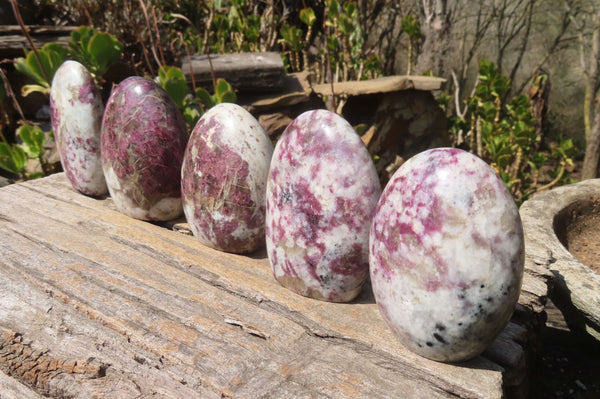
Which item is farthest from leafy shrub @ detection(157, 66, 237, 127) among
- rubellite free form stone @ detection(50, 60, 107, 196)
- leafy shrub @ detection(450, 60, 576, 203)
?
leafy shrub @ detection(450, 60, 576, 203)

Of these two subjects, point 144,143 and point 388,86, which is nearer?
point 144,143

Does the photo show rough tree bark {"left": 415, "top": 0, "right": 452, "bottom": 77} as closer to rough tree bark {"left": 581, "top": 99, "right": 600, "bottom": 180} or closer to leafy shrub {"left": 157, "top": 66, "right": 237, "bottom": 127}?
rough tree bark {"left": 581, "top": 99, "right": 600, "bottom": 180}

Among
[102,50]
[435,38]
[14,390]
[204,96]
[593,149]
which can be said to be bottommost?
[593,149]

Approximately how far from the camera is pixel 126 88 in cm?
120

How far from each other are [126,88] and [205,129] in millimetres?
259

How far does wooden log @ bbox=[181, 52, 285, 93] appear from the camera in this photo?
2.42m

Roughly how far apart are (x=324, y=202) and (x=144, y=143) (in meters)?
0.50

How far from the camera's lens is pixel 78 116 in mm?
1323

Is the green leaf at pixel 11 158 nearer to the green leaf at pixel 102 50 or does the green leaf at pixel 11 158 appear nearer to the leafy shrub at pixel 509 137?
the green leaf at pixel 102 50

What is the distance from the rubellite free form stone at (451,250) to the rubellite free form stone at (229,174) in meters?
0.35

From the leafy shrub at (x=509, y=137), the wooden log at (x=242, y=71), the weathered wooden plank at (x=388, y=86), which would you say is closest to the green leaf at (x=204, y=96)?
the wooden log at (x=242, y=71)

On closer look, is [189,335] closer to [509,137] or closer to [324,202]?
[324,202]

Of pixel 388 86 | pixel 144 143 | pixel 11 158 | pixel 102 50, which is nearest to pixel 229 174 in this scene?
pixel 144 143

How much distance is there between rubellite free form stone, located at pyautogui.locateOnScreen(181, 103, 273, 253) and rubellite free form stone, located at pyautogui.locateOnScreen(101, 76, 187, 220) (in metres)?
0.10
